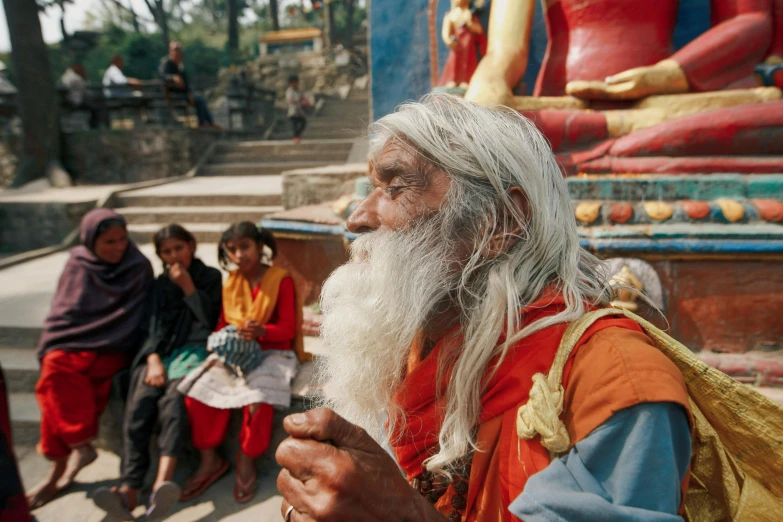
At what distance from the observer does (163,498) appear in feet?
8.62

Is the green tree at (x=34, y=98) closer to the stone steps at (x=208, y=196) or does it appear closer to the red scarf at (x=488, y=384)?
the stone steps at (x=208, y=196)

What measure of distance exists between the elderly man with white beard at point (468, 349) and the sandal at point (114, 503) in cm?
197

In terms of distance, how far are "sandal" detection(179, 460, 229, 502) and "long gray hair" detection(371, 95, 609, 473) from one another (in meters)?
2.21

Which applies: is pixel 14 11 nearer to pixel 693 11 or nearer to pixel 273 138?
pixel 273 138

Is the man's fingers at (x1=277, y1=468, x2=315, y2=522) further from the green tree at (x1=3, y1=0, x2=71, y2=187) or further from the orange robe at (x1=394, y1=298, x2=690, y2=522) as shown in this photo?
the green tree at (x1=3, y1=0, x2=71, y2=187)

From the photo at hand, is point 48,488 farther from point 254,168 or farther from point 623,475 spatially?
point 254,168

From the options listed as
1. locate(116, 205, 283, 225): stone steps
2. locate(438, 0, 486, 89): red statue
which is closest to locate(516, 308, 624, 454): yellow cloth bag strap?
locate(438, 0, 486, 89): red statue

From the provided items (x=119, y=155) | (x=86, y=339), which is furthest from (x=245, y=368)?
(x=119, y=155)

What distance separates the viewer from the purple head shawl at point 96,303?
10.1ft

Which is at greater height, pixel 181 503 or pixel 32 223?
pixel 32 223

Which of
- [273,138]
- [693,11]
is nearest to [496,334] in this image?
[693,11]

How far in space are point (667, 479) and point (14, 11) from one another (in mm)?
10646

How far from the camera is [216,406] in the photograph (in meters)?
2.77

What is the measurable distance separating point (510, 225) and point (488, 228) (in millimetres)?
54
